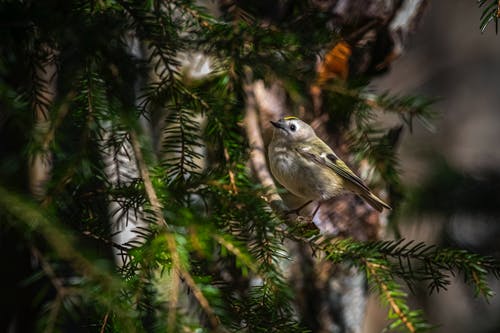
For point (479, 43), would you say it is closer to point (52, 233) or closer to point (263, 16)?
point (263, 16)

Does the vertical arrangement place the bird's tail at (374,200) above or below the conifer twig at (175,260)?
above

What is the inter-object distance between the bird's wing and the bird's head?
0.15ft

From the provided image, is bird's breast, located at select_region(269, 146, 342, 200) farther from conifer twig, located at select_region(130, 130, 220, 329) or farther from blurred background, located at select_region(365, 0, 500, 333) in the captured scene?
blurred background, located at select_region(365, 0, 500, 333)

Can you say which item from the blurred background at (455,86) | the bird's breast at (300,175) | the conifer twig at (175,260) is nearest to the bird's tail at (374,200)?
the bird's breast at (300,175)

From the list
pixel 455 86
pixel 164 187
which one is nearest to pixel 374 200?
pixel 164 187

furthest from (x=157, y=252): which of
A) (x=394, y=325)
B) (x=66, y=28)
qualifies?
(x=66, y=28)

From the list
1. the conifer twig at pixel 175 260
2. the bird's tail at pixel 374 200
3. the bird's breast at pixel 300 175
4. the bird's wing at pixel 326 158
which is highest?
the bird's wing at pixel 326 158

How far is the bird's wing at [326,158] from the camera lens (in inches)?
81.3

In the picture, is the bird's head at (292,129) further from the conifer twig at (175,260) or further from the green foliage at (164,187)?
the conifer twig at (175,260)

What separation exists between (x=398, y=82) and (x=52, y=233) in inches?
156

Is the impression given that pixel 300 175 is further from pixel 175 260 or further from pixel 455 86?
pixel 455 86

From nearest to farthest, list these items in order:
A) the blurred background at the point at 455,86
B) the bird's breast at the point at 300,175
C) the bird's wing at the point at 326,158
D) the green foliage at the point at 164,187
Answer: the green foliage at the point at 164,187, the bird's breast at the point at 300,175, the bird's wing at the point at 326,158, the blurred background at the point at 455,86

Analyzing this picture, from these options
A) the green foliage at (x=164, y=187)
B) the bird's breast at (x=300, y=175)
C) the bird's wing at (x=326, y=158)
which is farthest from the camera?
the bird's wing at (x=326, y=158)

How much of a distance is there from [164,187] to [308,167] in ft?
3.17
